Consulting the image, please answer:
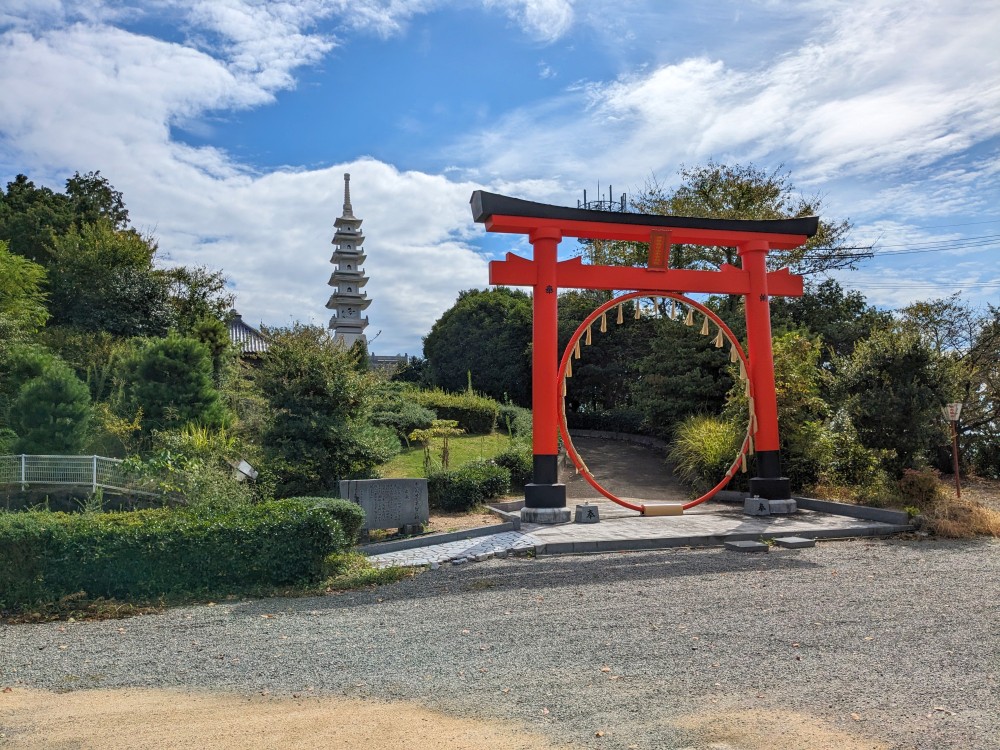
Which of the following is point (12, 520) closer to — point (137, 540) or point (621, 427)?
point (137, 540)

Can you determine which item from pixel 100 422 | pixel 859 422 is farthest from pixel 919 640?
pixel 100 422

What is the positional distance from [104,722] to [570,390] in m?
21.5

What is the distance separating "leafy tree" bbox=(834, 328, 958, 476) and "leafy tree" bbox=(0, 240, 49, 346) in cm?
1707

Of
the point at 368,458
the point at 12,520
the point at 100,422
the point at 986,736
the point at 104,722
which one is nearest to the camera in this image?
the point at 986,736

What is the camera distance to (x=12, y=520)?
249 inches

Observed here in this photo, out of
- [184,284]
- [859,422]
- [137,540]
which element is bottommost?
[137,540]

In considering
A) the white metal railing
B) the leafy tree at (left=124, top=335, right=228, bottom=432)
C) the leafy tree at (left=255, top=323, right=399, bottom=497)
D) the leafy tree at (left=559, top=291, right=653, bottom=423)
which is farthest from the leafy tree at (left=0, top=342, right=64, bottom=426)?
the leafy tree at (left=559, top=291, right=653, bottom=423)

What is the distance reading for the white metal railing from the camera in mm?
11375

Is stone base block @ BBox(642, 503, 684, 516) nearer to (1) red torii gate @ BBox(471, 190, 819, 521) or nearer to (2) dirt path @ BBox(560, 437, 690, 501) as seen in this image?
(1) red torii gate @ BBox(471, 190, 819, 521)

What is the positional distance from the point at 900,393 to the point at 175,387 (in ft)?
40.7

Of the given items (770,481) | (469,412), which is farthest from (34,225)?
(770,481)

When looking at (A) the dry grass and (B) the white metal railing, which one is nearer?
(A) the dry grass

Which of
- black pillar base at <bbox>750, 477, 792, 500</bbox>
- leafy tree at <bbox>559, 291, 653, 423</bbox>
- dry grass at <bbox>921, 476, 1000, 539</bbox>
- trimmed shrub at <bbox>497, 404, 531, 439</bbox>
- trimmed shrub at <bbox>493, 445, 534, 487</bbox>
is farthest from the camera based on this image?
leafy tree at <bbox>559, 291, 653, 423</bbox>

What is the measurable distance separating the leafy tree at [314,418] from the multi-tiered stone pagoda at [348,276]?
1097 inches
